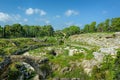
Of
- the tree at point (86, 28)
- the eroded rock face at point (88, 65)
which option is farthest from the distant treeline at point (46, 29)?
the eroded rock face at point (88, 65)

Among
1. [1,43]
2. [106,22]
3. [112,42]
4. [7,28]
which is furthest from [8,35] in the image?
[112,42]

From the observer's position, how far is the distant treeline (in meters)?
85.5

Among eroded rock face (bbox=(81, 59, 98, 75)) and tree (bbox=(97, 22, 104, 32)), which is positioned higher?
tree (bbox=(97, 22, 104, 32))

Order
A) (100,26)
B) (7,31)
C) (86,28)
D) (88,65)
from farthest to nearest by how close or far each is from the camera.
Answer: (86,28) → (100,26) → (7,31) → (88,65)

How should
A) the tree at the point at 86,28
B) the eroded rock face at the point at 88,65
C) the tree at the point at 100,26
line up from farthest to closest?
the tree at the point at 86,28 → the tree at the point at 100,26 → the eroded rock face at the point at 88,65

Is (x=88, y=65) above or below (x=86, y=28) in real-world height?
below

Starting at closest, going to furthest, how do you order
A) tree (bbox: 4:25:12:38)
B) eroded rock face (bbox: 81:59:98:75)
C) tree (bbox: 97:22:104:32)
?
1. eroded rock face (bbox: 81:59:98:75)
2. tree (bbox: 4:25:12:38)
3. tree (bbox: 97:22:104:32)

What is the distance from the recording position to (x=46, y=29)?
105062 millimetres

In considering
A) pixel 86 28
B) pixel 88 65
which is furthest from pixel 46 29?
pixel 88 65

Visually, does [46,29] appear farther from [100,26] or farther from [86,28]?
[100,26]

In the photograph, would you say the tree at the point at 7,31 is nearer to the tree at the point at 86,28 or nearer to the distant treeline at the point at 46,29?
the distant treeline at the point at 46,29

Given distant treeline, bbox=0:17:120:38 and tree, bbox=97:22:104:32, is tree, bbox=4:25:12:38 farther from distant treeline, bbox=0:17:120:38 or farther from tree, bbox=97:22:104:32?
tree, bbox=97:22:104:32

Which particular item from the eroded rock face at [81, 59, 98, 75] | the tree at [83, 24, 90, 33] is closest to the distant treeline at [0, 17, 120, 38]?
the tree at [83, 24, 90, 33]

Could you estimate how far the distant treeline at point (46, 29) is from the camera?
85500 millimetres
